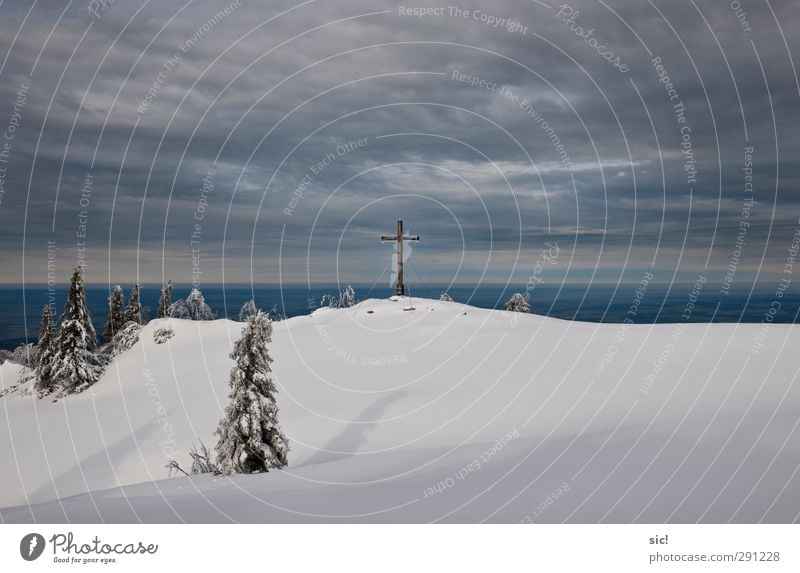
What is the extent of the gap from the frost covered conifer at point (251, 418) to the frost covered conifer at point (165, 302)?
4362 cm

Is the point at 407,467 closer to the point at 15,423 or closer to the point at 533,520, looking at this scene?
the point at 533,520

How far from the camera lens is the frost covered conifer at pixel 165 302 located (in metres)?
51.4

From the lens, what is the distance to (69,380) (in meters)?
28.9

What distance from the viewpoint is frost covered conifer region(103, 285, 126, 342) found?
52094mm

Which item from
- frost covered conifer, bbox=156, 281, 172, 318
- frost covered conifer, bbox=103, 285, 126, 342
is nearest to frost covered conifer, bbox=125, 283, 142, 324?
frost covered conifer, bbox=103, 285, 126, 342

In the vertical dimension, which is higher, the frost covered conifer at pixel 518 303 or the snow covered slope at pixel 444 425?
the frost covered conifer at pixel 518 303

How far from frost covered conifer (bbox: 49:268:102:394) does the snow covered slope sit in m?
1.05

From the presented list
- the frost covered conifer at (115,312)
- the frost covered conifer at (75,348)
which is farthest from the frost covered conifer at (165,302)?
the frost covered conifer at (75,348)

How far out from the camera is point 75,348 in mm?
29844

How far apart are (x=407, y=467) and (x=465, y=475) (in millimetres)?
1874

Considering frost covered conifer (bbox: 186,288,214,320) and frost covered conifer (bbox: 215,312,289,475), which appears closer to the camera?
frost covered conifer (bbox: 215,312,289,475)

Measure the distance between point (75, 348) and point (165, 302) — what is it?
910 inches

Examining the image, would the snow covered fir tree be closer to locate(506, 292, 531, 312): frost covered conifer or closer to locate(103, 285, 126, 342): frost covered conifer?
locate(103, 285, 126, 342): frost covered conifer
